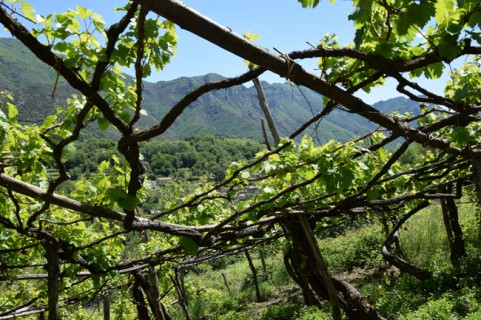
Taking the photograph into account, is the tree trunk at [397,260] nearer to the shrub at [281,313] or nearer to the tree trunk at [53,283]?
the shrub at [281,313]

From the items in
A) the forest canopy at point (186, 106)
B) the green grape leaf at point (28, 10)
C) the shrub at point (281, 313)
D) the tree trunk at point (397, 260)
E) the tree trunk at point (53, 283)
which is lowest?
the shrub at point (281, 313)

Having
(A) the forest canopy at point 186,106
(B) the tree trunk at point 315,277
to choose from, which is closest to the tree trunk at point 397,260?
(B) the tree trunk at point 315,277

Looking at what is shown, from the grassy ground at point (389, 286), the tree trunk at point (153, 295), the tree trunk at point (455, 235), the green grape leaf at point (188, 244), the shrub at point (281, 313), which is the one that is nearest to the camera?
the green grape leaf at point (188, 244)

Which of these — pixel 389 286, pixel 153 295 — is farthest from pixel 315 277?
pixel 389 286

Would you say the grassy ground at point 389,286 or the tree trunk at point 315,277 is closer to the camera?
the tree trunk at point 315,277

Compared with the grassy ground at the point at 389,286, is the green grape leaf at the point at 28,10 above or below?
above

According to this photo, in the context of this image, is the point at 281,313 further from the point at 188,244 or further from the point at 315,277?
the point at 188,244

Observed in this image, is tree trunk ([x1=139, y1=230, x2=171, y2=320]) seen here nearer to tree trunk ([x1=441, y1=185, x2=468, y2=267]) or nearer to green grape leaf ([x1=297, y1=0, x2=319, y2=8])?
green grape leaf ([x1=297, y1=0, x2=319, y2=8])

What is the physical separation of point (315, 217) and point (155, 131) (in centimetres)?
381

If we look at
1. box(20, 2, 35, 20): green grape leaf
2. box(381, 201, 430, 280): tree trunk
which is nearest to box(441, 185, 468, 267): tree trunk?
box(381, 201, 430, 280): tree trunk

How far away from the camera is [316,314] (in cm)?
906

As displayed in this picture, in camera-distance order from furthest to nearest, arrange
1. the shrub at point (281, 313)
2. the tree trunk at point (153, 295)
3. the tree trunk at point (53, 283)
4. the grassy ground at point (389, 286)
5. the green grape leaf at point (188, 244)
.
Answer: the shrub at point (281, 313) → the grassy ground at point (389, 286) → the tree trunk at point (153, 295) → the green grape leaf at point (188, 244) → the tree trunk at point (53, 283)

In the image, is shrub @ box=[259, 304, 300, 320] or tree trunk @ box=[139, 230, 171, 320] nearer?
tree trunk @ box=[139, 230, 171, 320]

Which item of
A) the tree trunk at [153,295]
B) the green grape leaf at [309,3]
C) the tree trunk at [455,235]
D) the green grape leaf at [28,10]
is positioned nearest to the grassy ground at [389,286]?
the tree trunk at [455,235]
